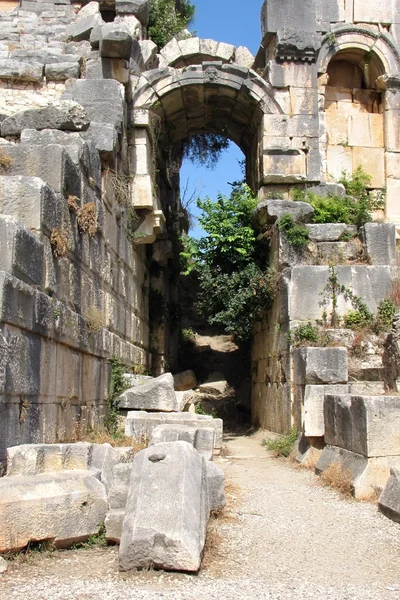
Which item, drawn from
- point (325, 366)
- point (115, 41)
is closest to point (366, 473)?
point (325, 366)

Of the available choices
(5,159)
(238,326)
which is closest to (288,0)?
(238,326)

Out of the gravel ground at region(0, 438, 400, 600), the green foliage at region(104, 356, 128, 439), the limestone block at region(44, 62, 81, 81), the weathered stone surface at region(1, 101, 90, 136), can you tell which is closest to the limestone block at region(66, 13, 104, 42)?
the limestone block at region(44, 62, 81, 81)

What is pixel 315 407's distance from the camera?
27.0 ft

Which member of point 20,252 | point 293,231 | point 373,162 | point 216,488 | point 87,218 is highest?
point 373,162

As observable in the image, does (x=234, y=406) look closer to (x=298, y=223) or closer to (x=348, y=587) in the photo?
(x=298, y=223)

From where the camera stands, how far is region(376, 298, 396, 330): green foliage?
957cm

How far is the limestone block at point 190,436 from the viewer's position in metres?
6.66

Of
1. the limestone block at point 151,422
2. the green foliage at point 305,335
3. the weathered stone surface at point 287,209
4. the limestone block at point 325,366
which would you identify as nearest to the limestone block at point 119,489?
the limestone block at point 151,422

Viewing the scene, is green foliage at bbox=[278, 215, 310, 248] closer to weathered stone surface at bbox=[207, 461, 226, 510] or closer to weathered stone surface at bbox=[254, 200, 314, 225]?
weathered stone surface at bbox=[254, 200, 314, 225]

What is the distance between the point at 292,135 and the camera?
12.1m

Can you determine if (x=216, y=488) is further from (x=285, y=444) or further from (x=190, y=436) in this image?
(x=285, y=444)

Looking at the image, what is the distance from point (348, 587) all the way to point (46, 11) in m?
12.5

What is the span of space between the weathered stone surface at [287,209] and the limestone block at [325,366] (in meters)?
2.81

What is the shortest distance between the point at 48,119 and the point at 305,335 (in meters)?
4.86
